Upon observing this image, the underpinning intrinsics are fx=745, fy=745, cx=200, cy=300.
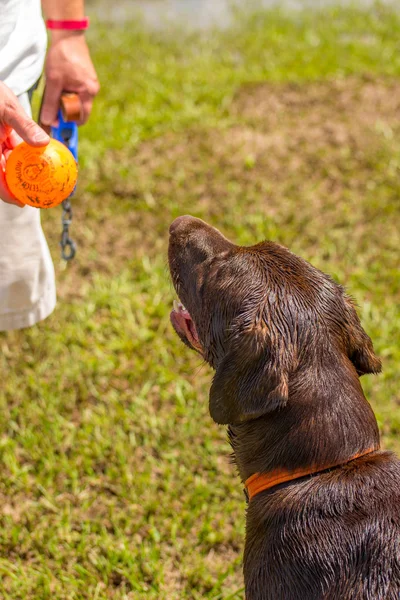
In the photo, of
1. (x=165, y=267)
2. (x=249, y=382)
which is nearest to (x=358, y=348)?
(x=249, y=382)

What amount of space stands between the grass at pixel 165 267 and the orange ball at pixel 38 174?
1.58 meters

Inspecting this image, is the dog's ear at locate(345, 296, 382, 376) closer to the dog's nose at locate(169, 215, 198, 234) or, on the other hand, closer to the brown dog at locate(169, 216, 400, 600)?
the brown dog at locate(169, 216, 400, 600)

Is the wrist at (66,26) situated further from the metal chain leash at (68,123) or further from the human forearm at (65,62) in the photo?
the metal chain leash at (68,123)

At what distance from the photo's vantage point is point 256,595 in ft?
8.37

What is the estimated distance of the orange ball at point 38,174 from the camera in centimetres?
283

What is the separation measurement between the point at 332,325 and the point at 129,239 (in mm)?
2848

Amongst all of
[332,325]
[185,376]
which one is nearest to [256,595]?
[332,325]

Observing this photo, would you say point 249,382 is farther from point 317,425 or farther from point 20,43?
point 20,43

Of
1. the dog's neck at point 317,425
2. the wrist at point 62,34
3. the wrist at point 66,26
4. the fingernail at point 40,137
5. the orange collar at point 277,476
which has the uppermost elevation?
the wrist at point 66,26

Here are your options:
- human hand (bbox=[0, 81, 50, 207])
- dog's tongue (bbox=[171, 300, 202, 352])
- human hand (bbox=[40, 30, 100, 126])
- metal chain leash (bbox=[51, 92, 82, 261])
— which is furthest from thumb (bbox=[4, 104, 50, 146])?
dog's tongue (bbox=[171, 300, 202, 352])

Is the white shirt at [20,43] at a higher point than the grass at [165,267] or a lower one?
higher

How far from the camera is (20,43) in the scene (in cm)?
295

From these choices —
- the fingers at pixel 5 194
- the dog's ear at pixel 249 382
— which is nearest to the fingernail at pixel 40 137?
Answer: the fingers at pixel 5 194

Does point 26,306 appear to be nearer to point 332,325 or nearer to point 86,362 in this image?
point 86,362
